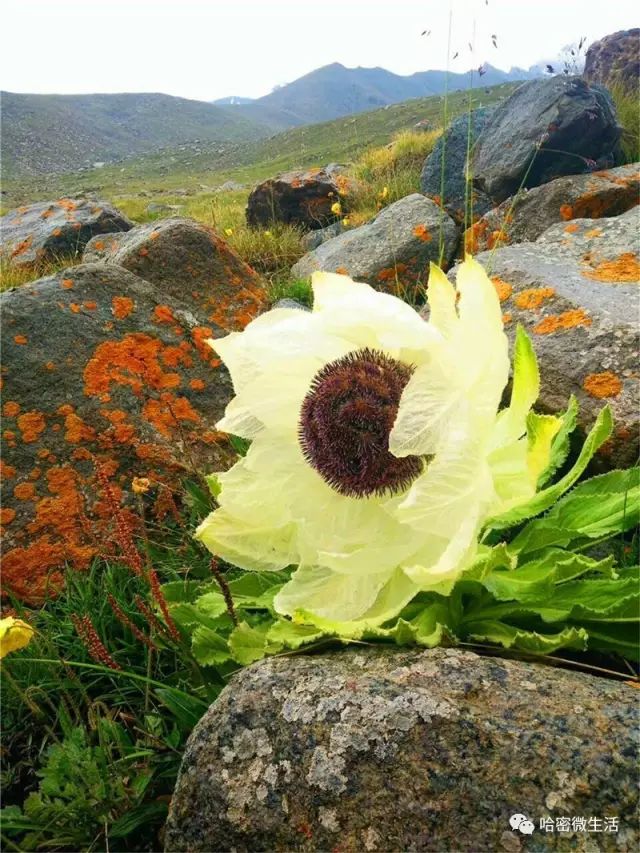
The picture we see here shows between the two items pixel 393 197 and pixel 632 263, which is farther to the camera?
pixel 393 197

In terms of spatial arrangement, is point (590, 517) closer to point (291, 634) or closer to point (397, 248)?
point (291, 634)

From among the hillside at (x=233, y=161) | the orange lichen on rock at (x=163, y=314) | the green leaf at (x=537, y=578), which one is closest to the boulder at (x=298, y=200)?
the orange lichen on rock at (x=163, y=314)

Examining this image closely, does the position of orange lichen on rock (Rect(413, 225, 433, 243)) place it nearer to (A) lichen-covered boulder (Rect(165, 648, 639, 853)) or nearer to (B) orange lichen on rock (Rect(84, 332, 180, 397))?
(B) orange lichen on rock (Rect(84, 332, 180, 397))

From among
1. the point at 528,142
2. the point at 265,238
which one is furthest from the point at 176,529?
the point at 265,238

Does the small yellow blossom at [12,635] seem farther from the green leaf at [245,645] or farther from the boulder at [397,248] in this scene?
the boulder at [397,248]

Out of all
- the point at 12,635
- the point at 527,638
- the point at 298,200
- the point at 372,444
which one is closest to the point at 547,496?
the point at 527,638

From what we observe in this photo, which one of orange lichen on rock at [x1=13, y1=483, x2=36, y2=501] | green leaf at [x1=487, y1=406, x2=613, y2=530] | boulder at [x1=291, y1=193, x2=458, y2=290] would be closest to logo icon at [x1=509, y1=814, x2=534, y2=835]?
green leaf at [x1=487, y1=406, x2=613, y2=530]

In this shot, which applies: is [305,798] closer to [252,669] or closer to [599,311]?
[252,669]
